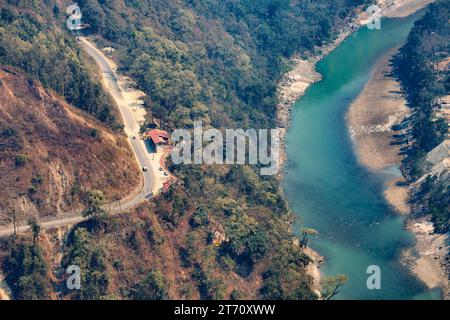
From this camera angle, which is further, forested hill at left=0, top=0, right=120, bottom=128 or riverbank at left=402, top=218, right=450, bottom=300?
forested hill at left=0, top=0, right=120, bottom=128

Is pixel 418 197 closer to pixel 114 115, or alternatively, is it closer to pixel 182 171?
pixel 182 171

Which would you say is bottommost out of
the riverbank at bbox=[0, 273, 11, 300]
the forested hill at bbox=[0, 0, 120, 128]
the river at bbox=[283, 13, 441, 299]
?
the riverbank at bbox=[0, 273, 11, 300]

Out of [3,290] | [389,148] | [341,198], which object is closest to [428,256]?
[341,198]

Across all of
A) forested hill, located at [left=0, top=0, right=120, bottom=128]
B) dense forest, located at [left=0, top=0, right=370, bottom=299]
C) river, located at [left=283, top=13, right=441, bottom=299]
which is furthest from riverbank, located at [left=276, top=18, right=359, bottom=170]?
forested hill, located at [left=0, top=0, right=120, bottom=128]

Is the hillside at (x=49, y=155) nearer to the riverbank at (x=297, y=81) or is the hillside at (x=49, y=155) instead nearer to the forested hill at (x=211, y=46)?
the forested hill at (x=211, y=46)

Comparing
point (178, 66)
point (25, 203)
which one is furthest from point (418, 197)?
point (25, 203)

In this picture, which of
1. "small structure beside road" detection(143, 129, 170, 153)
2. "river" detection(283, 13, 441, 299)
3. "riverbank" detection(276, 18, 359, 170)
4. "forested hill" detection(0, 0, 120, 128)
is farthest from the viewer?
"riverbank" detection(276, 18, 359, 170)

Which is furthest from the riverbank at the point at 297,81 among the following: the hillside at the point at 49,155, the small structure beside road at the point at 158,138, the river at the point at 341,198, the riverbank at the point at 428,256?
the hillside at the point at 49,155

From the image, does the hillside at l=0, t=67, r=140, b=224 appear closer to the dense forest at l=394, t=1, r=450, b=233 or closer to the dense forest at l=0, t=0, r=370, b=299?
the dense forest at l=0, t=0, r=370, b=299
